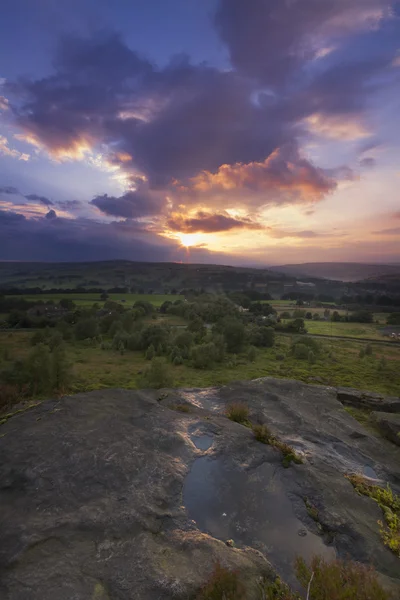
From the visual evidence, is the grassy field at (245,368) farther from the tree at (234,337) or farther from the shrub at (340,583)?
the shrub at (340,583)

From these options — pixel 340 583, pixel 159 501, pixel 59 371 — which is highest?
pixel 340 583

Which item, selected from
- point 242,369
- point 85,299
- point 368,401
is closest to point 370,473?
point 368,401

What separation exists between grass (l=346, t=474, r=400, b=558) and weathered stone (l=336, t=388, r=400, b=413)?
11436 millimetres

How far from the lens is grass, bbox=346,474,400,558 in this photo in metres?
7.94

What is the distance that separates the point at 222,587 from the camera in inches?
223

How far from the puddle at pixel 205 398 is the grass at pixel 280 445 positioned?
4939 millimetres

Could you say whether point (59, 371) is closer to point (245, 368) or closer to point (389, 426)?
point (245, 368)

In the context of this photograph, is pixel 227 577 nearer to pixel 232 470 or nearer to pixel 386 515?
pixel 232 470

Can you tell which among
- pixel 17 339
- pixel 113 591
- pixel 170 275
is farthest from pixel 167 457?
pixel 170 275

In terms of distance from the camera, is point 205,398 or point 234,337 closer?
point 205,398

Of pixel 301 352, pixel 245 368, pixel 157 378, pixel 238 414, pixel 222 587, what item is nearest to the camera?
pixel 222 587

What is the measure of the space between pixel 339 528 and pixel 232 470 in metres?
3.35

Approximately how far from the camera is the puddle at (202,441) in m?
11.5

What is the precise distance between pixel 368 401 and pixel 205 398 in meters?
11.9
